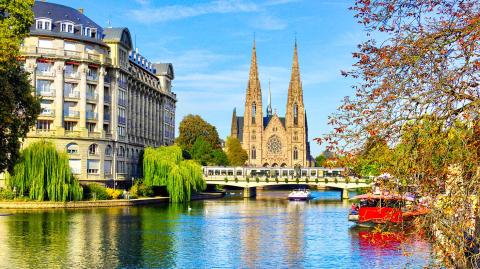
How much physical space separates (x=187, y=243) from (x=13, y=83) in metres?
16.0

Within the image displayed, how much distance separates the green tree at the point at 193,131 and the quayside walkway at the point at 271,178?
1252 centimetres

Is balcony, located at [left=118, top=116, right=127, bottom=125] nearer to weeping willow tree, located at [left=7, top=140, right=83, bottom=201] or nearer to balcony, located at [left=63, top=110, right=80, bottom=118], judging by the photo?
balcony, located at [left=63, top=110, right=80, bottom=118]

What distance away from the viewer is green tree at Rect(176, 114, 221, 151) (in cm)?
14638

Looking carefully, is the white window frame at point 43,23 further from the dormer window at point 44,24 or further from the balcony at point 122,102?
the balcony at point 122,102

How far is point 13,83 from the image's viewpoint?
37875 mm

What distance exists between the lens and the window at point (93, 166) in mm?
90537

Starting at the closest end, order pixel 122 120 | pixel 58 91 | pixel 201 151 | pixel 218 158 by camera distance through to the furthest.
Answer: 1. pixel 58 91
2. pixel 122 120
3. pixel 201 151
4. pixel 218 158

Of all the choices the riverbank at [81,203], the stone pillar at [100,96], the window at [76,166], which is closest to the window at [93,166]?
the window at [76,166]

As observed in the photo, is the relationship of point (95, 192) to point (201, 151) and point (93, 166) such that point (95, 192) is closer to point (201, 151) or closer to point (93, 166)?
point (93, 166)

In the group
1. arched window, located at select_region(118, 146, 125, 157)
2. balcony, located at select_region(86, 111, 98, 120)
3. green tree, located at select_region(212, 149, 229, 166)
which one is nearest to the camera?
balcony, located at select_region(86, 111, 98, 120)

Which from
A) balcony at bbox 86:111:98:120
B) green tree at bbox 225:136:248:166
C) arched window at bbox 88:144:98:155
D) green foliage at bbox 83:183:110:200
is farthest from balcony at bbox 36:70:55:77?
green tree at bbox 225:136:248:166

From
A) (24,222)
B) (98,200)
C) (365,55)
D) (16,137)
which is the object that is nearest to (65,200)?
(98,200)

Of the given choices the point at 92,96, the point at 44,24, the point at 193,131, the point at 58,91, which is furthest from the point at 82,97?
the point at 193,131

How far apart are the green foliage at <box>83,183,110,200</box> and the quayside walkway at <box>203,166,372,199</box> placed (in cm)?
4252
